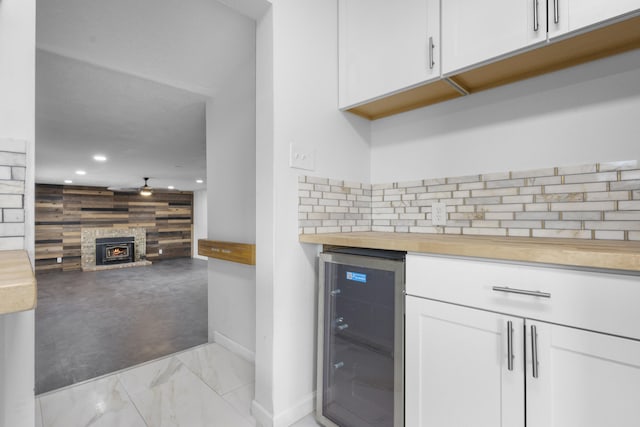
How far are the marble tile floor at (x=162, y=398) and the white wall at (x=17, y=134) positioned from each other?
0.97m

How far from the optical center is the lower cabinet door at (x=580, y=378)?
775 millimetres

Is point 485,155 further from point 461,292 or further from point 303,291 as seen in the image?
point 303,291

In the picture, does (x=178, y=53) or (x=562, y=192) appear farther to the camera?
(x=178, y=53)

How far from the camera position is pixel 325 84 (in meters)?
1.75

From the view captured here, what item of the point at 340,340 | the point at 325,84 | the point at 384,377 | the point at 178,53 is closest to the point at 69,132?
the point at 178,53

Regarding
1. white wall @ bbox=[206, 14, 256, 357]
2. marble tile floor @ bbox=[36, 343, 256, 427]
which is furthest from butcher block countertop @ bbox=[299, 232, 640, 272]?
white wall @ bbox=[206, 14, 256, 357]

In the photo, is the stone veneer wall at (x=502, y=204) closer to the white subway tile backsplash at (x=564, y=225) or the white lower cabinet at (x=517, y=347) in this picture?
the white subway tile backsplash at (x=564, y=225)

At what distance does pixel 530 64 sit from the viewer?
132 centimetres

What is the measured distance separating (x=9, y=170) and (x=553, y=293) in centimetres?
160

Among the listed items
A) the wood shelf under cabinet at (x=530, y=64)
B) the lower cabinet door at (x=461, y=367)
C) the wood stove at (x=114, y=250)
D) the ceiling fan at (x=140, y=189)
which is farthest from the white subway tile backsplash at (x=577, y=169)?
the wood stove at (x=114, y=250)

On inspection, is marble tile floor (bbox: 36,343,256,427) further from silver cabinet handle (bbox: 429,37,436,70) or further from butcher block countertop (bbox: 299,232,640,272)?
silver cabinet handle (bbox: 429,37,436,70)

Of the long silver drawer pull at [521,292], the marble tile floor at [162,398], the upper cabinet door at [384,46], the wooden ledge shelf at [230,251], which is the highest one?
the upper cabinet door at [384,46]

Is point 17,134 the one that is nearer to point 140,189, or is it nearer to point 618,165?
point 618,165

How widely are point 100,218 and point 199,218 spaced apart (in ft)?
9.07
